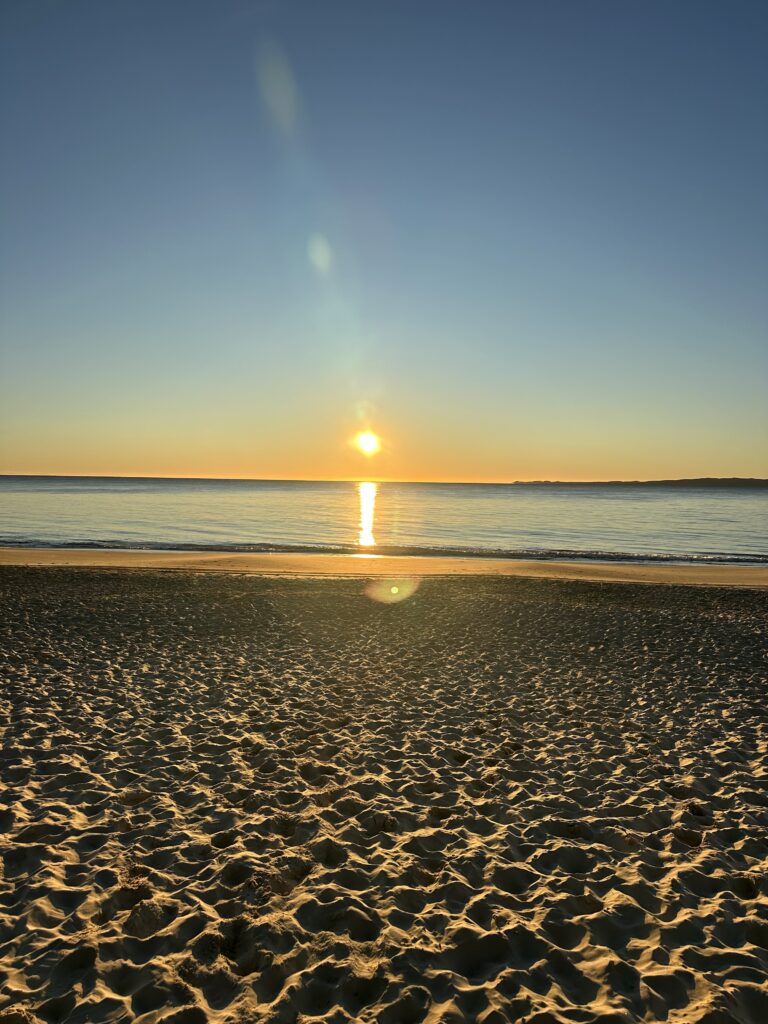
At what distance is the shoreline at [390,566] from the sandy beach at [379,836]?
48.9 feet

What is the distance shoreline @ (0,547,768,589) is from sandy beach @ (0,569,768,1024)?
14.9 m

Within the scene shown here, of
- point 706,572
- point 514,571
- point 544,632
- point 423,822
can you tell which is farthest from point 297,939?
point 706,572

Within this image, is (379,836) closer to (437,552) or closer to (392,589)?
(392,589)

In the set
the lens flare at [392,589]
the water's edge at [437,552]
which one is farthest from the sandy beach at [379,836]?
the water's edge at [437,552]

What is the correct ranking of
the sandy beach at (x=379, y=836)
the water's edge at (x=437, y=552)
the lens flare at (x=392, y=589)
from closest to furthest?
the sandy beach at (x=379, y=836) → the lens flare at (x=392, y=589) → the water's edge at (x=437, y=552)

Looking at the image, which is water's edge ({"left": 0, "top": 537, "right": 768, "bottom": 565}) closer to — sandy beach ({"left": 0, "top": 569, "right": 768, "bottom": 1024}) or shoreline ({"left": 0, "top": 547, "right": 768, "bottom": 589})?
shoreline ({"left": 0, "top": 547, "right": 768, "bottom": 589})

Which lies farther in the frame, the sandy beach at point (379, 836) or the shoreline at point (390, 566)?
the shoreline at point (390, 566)

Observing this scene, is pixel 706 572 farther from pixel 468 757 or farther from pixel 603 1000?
pixel 603 1000

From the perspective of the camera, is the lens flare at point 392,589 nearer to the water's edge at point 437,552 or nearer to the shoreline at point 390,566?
the shoreline at point 390,566

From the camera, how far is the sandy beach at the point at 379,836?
173 inches

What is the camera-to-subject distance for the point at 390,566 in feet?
106

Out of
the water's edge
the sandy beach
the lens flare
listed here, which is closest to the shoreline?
the water's edge

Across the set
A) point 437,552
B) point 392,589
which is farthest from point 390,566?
point 392,589

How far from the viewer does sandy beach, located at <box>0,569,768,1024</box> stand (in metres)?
4.39
